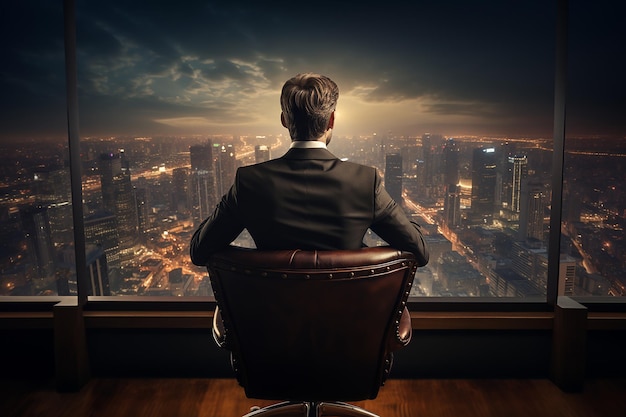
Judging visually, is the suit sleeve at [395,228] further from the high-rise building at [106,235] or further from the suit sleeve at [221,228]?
the high-rise building at [106,235]

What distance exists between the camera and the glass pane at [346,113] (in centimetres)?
220

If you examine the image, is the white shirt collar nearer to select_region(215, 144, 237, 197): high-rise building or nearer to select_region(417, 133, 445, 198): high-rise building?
select_region(215, 144, 237, 197): high-rise building

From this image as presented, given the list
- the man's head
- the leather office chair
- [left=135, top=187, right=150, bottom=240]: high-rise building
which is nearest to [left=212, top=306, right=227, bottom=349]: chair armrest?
the leather office chair

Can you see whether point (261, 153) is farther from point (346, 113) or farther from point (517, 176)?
point (517, 176)

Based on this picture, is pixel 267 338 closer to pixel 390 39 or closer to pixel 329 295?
pixel 329 295

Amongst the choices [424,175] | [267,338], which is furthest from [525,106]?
[267,338]

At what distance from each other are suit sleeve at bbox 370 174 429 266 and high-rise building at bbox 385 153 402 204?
898 millimetres

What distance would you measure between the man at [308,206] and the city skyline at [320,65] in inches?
35.0

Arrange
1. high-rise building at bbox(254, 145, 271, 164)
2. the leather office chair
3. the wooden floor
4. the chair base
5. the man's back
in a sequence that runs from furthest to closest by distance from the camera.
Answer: high-rise building at bbox(254, 145, 271, 164)
the wooden floor
the chair base
the man's back
the leather office chair

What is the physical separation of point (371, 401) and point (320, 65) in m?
1.78

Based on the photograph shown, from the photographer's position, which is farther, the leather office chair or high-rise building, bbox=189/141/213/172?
high-rise building, bbox=189/141/213/172

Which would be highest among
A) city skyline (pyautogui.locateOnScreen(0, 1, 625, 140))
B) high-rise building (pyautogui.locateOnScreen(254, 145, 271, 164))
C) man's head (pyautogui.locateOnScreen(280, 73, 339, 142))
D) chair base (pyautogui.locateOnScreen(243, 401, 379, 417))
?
city skyline (pyautogui.locateOnScreen(0, 1, 625, 140))

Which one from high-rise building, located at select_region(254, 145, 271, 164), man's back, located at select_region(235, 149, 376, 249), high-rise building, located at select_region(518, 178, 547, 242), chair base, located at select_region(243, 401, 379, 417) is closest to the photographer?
man's back, located at select_region(235, 149, 376, 249)

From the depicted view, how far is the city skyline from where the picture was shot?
2.20 meters
